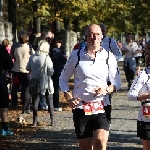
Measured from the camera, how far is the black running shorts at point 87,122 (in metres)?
6.21

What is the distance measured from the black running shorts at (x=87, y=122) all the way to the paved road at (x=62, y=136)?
262 centimetres

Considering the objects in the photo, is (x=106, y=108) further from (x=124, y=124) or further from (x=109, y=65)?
(x=124, y=124)

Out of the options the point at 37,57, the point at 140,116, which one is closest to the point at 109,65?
the point at 140,116

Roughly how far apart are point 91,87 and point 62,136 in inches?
157

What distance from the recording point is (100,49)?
6.32 m

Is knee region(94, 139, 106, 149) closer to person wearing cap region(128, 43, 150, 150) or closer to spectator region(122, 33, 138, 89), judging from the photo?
person wearing cap region(128, 43, 150, 150)

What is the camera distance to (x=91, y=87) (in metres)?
6.23

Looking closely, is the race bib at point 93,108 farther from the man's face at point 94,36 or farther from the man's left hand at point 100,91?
the man's face at point 94,36

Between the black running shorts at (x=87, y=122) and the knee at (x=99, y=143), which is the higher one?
the black running shorts at (x=87, y=122)

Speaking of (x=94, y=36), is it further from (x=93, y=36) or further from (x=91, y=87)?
(x=91, y=87)

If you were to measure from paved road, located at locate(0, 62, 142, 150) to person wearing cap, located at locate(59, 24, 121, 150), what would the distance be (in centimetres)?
264

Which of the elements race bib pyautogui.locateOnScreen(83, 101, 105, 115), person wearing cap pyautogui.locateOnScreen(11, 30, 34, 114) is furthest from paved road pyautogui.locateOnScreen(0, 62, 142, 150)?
race bib pyautogui.locateOnScreen(83, 101, 105, 115)

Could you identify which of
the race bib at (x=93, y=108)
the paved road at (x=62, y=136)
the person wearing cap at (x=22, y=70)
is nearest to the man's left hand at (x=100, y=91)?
the race bib at (x=93, y=108)

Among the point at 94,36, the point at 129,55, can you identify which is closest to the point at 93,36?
the point at 94,36
